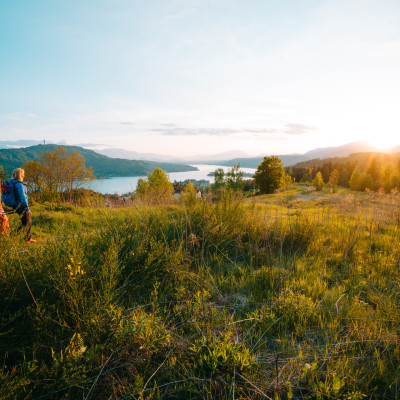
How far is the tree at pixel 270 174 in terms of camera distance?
4578cm

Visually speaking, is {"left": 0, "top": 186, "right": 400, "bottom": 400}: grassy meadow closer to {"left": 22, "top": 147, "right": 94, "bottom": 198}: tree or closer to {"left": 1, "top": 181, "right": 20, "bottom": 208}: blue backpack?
{"left": 1, "top": 181, "right": 20, "bottom": 208}: blue backpack

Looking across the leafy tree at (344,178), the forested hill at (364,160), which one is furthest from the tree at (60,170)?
the leafy tree at (344,178)

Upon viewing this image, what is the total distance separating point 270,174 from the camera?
45.9m

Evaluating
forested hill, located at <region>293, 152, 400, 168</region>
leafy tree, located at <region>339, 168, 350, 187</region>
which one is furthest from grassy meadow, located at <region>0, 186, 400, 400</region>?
leafy tree, located at <region>339, 168, 350, 187</region>

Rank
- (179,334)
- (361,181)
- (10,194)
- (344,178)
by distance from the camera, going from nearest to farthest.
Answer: (179,334) < (10,194) < (361,181) < (344,178)

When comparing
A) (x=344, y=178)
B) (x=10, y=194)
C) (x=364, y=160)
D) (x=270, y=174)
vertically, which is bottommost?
(x=10, y=194)

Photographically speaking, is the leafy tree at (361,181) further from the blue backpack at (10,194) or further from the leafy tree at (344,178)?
the blue backpack at (10,194)

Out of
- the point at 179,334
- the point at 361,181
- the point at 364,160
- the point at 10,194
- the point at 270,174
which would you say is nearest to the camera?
the point at 179,334

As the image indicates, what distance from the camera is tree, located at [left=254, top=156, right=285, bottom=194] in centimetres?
4578

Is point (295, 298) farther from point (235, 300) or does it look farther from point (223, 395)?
point (223, 395)

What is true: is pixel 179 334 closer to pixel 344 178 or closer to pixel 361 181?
pixel 361 181

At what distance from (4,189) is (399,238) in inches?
440

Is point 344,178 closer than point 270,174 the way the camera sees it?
No

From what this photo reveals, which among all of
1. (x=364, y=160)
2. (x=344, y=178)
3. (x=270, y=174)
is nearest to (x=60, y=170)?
(x=270, y=174)
